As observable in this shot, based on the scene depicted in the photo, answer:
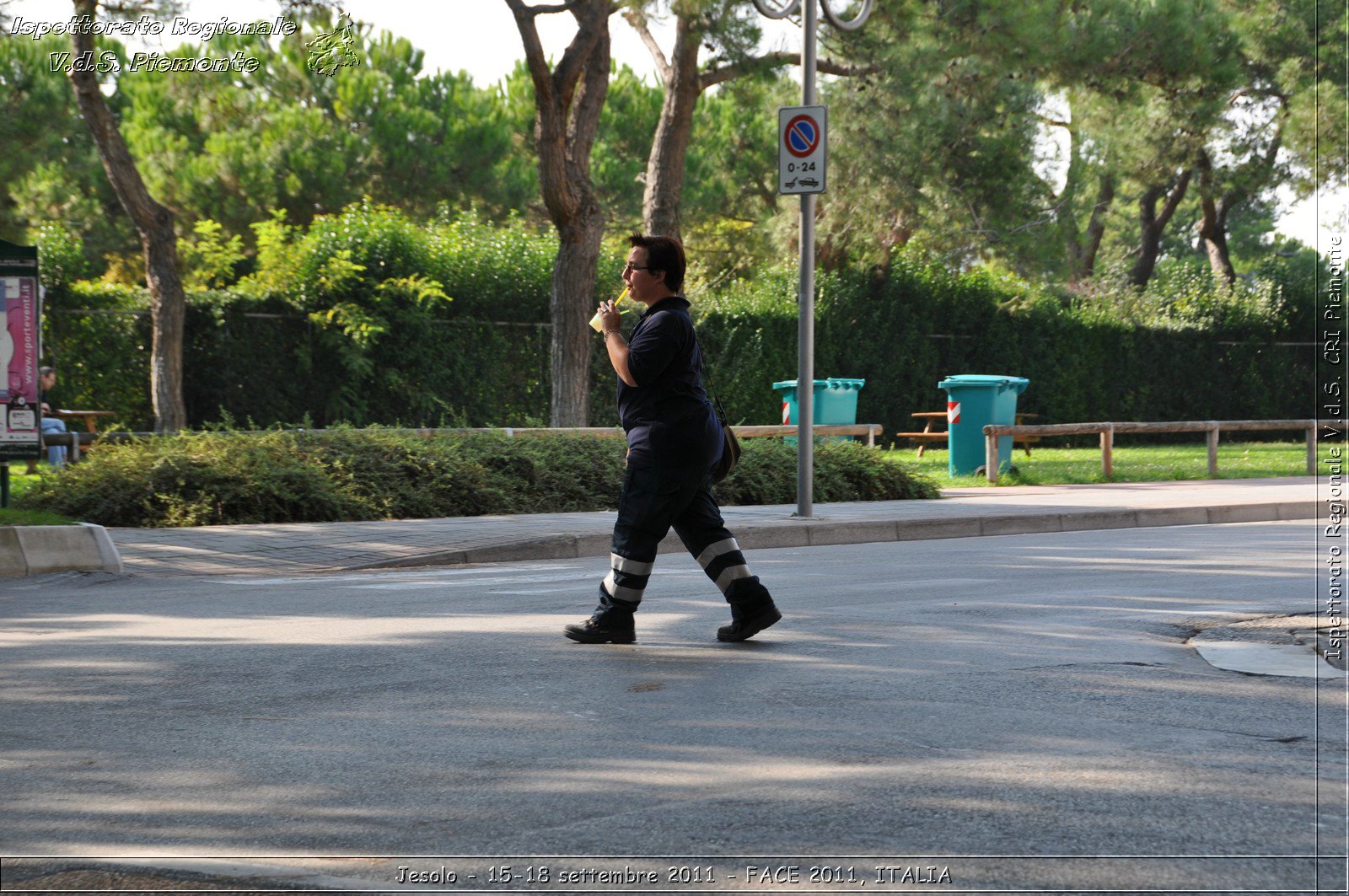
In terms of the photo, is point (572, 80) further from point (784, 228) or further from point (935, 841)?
point (935, 841)

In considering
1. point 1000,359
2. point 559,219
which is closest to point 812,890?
point 559,219

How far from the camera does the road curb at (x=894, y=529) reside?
1119 cm

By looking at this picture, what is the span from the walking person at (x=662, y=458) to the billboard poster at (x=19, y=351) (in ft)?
18.9

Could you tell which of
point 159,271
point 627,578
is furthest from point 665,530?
point 159,271

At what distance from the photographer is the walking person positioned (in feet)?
21.5

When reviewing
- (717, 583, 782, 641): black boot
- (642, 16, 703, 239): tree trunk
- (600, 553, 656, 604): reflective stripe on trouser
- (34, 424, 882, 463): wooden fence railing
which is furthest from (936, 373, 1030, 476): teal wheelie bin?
(600, 553, 656, 604): reflective stripe on trouser

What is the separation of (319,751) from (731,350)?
21.3 metres

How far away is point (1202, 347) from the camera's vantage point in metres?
32.2

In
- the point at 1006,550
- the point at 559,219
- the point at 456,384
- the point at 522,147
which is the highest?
the point at 522,147

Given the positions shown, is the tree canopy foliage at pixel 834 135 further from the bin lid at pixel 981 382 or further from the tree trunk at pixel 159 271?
the bin lid at pixel 981 382

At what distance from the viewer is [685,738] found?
4.95 meters

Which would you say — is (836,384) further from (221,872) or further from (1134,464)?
A: (221,872)

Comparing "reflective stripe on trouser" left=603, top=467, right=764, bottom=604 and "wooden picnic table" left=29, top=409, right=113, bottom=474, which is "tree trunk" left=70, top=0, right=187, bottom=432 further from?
"reflective stripe on trouser" left=603, top=467, right=764, bottom=604

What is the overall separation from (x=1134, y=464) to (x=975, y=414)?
13.7 ft
